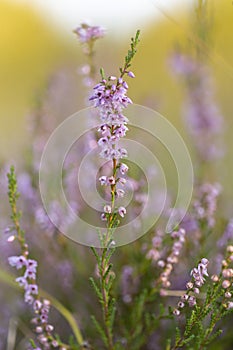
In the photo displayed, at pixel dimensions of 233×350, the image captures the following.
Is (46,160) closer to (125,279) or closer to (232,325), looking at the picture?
(125,279)

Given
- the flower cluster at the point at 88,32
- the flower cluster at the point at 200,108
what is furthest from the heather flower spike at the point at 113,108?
the flower cluster at the point at 200,108

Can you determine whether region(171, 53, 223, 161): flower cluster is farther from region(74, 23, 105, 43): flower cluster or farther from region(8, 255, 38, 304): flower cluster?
region(8, 255, 38, 304): flower cluster

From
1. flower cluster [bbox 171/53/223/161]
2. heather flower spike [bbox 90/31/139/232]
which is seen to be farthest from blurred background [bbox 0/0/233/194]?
heather flower spike [bbox 90/31/139/232]

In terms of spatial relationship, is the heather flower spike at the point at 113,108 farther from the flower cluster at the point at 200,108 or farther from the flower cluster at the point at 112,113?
the flower cluster at the point at 200,108

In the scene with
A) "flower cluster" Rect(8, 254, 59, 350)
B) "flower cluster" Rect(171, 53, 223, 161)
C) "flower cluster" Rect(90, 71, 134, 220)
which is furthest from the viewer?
"flower cluster" Rect(171, 53, 223, 161)

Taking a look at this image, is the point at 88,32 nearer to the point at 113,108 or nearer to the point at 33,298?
the point at 113,108

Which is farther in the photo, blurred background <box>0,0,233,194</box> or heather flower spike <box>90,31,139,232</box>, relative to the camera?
blurred background <box>0,0,233,194</box>

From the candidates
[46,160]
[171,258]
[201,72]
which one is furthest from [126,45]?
[171,258]

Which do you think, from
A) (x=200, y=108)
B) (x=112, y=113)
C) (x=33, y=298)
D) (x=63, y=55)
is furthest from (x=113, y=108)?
(x=63, y=55)
